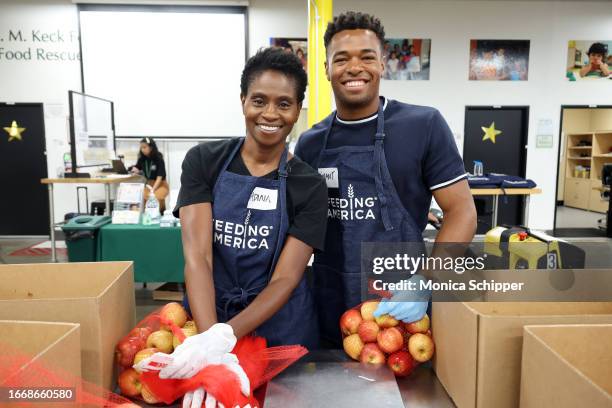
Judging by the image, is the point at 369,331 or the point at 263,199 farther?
the point at 263,199

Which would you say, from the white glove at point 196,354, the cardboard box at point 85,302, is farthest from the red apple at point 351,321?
the cardboard box at point 85,302

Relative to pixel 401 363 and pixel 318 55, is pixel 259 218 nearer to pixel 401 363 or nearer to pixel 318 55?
pixel 401 363

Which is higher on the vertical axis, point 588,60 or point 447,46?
point 447,46

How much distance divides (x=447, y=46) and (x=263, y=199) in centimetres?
708

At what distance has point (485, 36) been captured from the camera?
7391 mm

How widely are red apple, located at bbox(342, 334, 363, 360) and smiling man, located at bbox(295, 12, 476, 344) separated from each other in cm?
30

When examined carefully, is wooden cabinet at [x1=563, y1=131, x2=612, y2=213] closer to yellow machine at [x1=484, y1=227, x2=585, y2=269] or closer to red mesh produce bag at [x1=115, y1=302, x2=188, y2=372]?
yellow machine at [x1=484, y1=227, x2=585, y2=269]

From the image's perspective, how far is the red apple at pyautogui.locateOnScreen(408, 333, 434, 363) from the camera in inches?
43.0

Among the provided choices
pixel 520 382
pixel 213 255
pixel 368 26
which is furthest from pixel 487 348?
pixel 368 26

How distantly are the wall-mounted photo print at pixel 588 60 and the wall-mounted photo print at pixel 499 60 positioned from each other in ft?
2.40

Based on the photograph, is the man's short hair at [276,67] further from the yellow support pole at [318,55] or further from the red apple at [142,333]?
the yellow support pole at [318,55]

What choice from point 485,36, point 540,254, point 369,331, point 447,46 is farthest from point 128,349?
point 485,36

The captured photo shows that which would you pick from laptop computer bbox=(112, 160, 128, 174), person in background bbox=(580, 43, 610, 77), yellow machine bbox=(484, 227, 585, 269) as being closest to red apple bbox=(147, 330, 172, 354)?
yellow machine bbox=(484, 227, 585, 269)

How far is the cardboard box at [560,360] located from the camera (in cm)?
69
